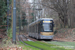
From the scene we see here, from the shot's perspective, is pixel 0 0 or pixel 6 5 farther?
pixel 6 5

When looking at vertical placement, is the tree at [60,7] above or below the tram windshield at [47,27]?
above

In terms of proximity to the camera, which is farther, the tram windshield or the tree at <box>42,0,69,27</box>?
the tree at <box>42,0,69,27</box>

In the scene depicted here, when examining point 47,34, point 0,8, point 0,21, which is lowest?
point 47,34

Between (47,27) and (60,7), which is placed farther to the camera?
(60,7)

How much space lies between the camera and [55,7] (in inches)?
1039

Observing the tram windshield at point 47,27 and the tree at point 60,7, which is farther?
the tree at point 60,7

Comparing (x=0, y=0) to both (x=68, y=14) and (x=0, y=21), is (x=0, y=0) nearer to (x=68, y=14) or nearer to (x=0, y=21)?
(x=0, y=21)

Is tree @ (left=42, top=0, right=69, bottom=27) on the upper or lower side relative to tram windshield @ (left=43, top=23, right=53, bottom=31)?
upper

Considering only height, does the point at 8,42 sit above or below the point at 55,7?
below

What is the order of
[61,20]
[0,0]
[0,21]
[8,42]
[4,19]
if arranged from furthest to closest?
[61,20]
[4,19]
[0,21]
[0,0]
[8,42]

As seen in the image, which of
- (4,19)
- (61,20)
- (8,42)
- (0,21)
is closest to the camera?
(8,42)

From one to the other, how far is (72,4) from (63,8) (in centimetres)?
A: 257

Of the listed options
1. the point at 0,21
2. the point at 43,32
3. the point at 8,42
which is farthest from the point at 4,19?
the point at 8,42

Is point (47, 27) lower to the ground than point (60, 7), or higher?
lower
